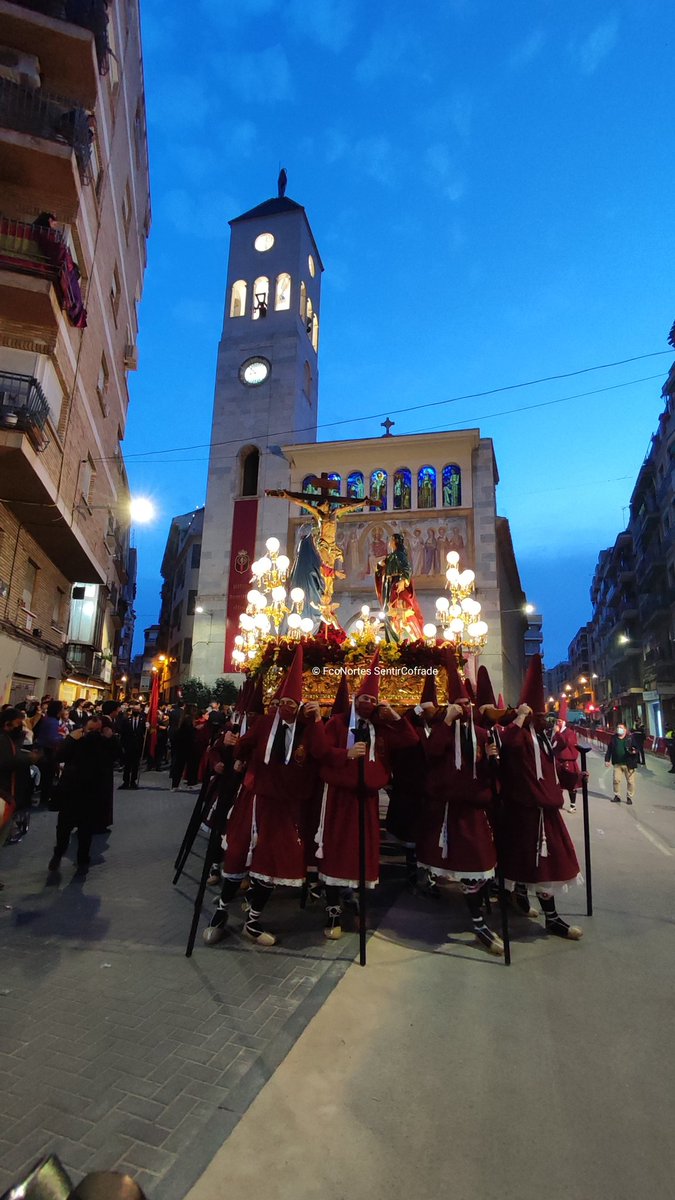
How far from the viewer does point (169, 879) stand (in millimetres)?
6680

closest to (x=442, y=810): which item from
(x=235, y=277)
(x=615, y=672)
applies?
(x=235, y=277)

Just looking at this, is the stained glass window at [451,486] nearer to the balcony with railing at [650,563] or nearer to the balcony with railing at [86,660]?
the balcony with railing at [650,563]

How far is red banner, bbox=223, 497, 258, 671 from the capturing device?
107 ft

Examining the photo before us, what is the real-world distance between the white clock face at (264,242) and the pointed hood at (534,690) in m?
42.9

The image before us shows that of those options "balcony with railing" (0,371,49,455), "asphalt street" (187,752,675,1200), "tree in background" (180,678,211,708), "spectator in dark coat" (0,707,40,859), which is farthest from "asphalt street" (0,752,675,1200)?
"tree in background" (180,678,211,708)

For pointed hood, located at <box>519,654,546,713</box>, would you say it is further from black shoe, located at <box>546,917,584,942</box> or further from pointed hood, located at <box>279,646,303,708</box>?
pointed hood, located at <box>279,646,303,708</box>

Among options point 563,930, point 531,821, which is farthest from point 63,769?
point 563,930

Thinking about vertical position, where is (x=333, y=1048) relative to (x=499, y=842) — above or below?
below

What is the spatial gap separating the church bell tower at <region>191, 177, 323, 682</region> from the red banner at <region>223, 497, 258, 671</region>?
0.06 m

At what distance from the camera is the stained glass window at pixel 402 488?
106ft

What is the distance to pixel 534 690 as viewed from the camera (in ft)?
19.2

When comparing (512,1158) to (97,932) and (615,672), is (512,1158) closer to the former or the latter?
(97,932)

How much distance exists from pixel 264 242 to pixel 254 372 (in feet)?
34.7

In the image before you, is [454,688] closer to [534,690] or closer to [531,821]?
[534,690]
